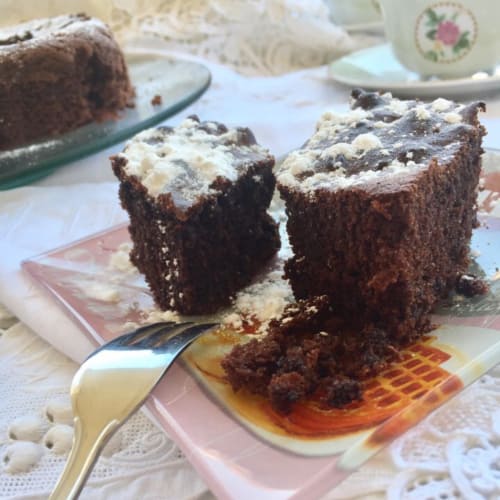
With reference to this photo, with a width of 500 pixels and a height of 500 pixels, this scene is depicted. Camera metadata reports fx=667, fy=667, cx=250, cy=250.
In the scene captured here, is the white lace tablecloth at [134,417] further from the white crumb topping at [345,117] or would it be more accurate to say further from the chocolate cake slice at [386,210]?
the white crumb topping at [345,117]

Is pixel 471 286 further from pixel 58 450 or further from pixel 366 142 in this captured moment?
pixel 58 450

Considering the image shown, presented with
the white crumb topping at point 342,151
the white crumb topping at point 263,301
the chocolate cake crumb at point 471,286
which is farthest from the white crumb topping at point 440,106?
the white crumb topping at point 263,301

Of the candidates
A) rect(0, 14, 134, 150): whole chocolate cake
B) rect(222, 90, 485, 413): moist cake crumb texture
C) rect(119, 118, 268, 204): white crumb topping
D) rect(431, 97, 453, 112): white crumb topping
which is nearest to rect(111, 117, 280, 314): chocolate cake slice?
rect(119, 118, 268, 204): white crumb topping

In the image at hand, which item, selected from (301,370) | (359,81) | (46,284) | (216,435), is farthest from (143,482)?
(359,81)

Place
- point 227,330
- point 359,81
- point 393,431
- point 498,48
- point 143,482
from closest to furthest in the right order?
point 393,431
point 143,482
point 227,330
point 498,48
point 359,81

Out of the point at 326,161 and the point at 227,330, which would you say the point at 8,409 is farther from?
the point at 326,161

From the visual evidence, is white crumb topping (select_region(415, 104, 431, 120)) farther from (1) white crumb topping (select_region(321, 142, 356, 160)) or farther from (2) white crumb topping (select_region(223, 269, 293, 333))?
(2) white crumb topping (select_region(223, 269, 293, 333))
